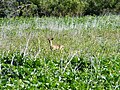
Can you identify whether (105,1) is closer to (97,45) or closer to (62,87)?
(97,45)

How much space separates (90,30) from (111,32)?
78 centimetres

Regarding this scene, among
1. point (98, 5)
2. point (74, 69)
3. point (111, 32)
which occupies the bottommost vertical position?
point (98, 5)

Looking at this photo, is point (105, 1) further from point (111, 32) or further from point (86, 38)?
point (86, 38)

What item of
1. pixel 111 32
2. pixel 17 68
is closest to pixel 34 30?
pixel 111 32

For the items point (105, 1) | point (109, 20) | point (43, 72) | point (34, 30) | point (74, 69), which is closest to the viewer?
point (43, 72)

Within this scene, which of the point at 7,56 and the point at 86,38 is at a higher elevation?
the point at 7,56

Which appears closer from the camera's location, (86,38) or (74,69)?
(74,69)

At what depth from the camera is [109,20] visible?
15.6 metres

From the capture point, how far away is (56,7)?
69.7ft

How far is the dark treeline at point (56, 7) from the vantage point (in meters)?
18.8

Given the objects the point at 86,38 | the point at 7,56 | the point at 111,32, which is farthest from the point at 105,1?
the point at 7,56

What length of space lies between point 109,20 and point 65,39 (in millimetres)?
5682

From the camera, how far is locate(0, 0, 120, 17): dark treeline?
18.8 m

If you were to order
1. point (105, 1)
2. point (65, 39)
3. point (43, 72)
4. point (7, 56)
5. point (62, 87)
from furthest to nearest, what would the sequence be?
point (105, 1), point (65, 39), point (7, 56), point (43, 72), point (62, 87)
